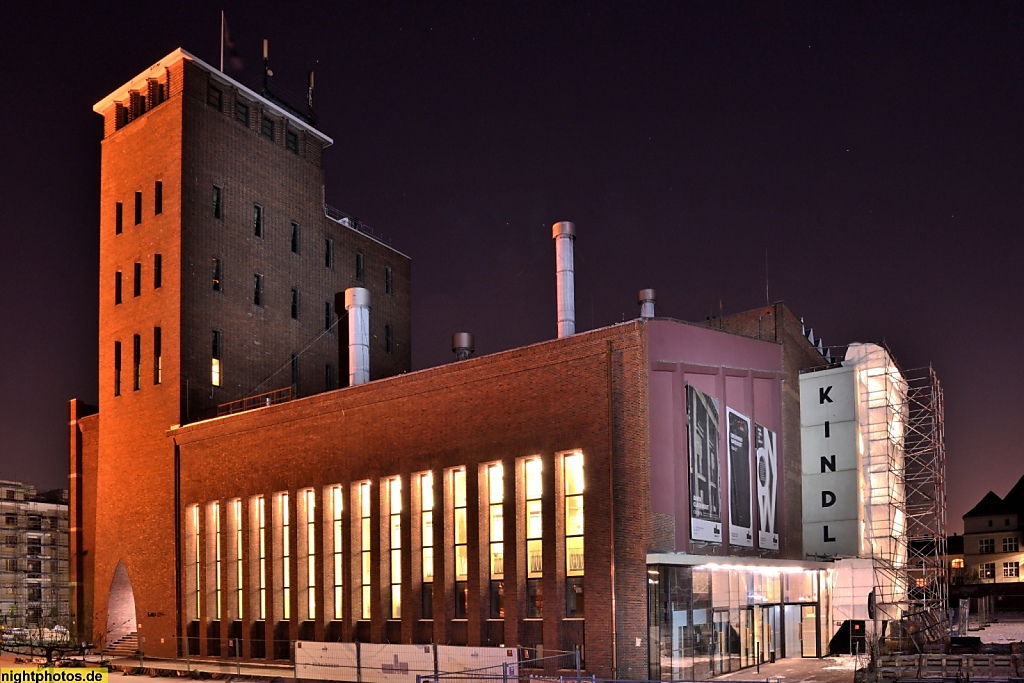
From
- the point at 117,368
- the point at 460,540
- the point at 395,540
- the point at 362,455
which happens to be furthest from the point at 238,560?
the point at 460,540

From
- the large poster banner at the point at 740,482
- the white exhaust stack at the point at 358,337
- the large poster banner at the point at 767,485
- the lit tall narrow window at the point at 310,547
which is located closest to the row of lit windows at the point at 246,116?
the white exhaust stack at the point at 358,337

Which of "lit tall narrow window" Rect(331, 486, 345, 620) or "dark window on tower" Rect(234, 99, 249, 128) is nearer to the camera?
"lit tall narrow window" Rect(331, 486, 345, 620)

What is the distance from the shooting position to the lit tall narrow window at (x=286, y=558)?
1648 inches

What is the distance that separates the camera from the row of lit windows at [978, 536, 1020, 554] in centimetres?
12000

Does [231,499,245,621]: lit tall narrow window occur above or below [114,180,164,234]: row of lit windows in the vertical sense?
below

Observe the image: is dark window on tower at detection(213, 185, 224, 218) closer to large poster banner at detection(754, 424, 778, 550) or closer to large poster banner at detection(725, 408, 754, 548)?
large poster banner at detection(725, 408, 754, 548)

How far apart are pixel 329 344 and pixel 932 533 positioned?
31423 millimetres

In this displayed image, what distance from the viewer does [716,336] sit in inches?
1371

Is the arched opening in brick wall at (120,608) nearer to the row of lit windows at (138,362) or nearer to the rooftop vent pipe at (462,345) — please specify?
the row of lit windows at (138,362)

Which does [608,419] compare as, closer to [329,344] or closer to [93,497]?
[329,344]

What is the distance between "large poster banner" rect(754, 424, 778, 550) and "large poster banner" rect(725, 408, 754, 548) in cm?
86

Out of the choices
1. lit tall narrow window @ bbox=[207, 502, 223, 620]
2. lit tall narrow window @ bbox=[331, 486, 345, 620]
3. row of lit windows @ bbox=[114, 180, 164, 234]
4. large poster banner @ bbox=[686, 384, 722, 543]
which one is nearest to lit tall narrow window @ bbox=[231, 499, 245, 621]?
lit tall narrow window @ bbox=[207, 502, 223, 620]

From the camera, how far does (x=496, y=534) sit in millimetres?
34312

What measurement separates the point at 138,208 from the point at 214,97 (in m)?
6.63
